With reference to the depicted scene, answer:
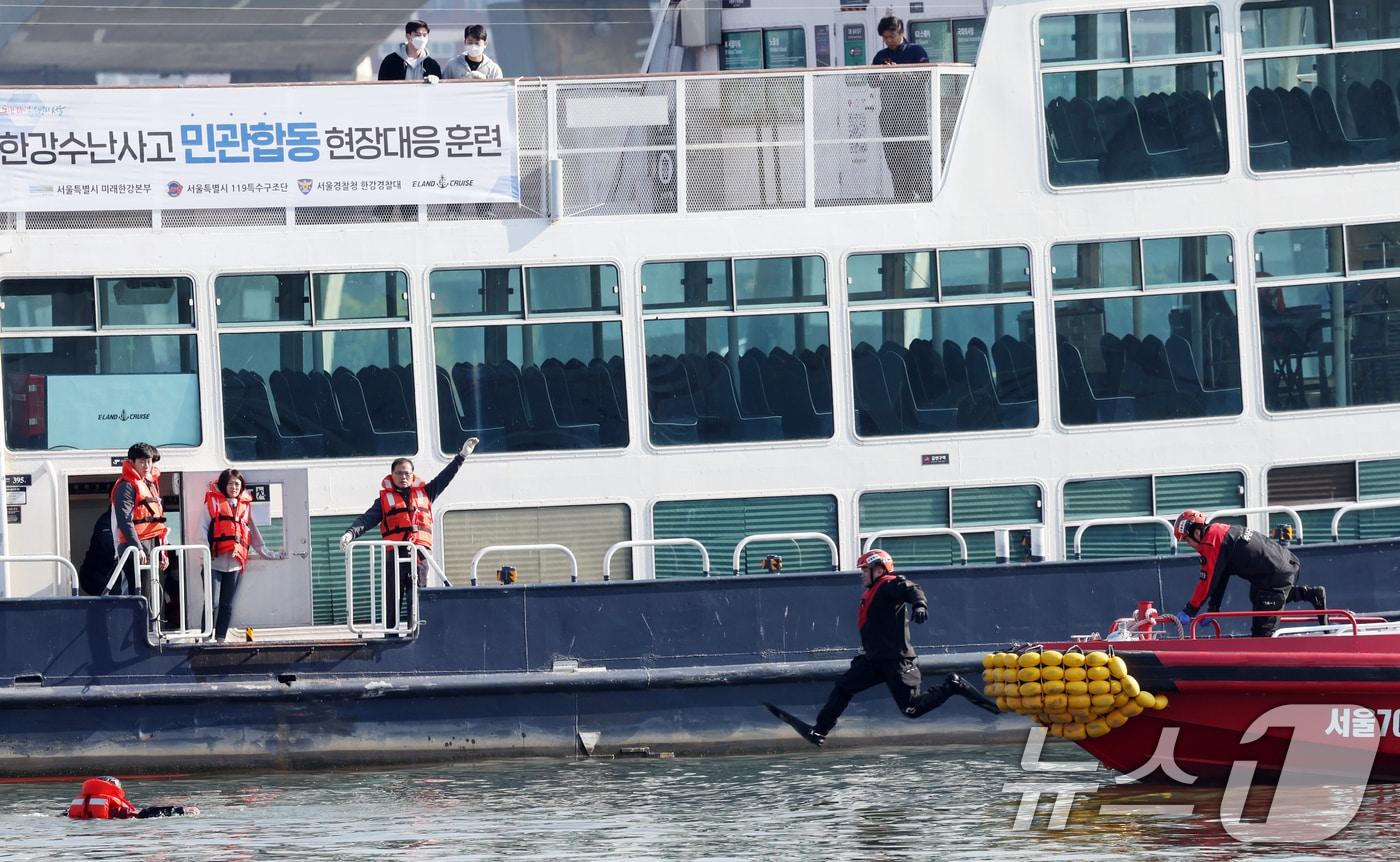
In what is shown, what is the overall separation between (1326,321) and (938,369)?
251cm

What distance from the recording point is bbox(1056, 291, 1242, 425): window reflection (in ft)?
42.0

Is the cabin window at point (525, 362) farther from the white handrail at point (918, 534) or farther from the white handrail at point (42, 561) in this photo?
the white handrail at point (42, 561)

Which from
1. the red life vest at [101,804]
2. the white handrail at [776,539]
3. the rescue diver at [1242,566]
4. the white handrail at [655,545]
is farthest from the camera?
the white handrail at [776,539]

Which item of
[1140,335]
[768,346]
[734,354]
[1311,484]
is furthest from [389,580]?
[1311,484]

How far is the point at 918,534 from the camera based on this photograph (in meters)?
12.6

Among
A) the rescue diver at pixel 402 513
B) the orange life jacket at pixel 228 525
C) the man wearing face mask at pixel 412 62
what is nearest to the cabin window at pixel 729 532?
the rescue diver at pixel 402 513

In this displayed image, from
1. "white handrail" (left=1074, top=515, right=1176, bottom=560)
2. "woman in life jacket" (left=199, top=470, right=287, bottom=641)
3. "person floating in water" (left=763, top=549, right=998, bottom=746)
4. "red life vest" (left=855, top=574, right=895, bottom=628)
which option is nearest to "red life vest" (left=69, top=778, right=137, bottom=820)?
"woman in life jacket" (left=199, top=470, right=287, bottom=641)

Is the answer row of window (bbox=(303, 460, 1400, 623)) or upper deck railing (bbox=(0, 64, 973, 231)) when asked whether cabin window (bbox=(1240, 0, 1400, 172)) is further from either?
row of window (bbox=(303, 460, 1400, 623))

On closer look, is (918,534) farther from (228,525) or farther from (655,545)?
(228,525)

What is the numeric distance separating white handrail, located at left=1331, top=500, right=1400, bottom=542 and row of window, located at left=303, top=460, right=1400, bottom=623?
0.20 feet

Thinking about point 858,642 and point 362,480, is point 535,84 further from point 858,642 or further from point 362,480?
point 858,642

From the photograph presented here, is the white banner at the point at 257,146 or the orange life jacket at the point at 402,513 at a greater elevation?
the white banner at the point at 257,146

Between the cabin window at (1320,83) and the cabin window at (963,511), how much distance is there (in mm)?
2650

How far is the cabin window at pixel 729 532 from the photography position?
41.5ft
